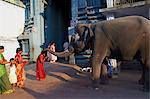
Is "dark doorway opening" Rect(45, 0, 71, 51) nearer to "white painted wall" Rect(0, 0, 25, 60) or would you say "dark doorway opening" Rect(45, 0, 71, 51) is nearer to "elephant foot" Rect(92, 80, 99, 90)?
"elephant foot" Rect(92, 80, 99, 90)

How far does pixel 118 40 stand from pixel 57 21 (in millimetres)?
12186

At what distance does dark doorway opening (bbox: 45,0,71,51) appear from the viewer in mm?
17734

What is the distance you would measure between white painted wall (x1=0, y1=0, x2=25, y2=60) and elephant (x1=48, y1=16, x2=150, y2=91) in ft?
6.15

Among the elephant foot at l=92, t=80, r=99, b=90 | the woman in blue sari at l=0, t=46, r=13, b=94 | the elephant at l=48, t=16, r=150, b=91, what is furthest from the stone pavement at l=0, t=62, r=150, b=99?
the elephant at l=48, t=16, r=150, b=91

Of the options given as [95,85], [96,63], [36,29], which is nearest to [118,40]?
[96,63]

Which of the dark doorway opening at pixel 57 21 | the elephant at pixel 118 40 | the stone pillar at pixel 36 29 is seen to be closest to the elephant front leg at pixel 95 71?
the elephant at pixel 118 40

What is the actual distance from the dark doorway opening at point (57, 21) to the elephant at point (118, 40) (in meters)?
10.1

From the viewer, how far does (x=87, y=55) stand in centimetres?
1379

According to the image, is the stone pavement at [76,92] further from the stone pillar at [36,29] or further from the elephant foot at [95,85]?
the stone pillar at [36,29]

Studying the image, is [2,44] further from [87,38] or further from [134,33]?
[134,33]

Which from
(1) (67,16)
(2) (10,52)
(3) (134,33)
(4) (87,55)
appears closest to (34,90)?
(2) (10,52)

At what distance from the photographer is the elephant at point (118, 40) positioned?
6.73 metres

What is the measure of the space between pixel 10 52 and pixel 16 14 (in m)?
0.97

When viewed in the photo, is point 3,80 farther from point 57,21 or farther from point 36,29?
point 57,21
